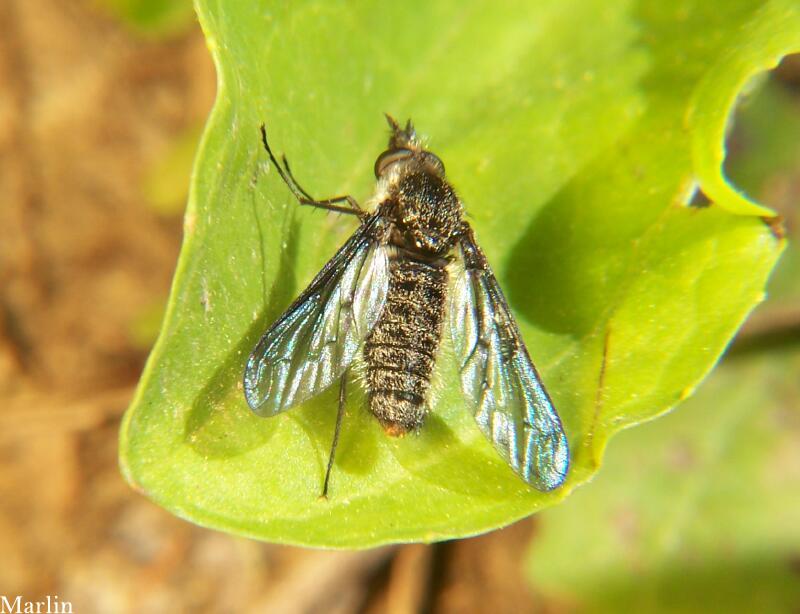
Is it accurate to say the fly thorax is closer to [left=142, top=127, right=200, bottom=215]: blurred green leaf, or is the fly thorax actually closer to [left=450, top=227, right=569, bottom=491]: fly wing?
[left=450, top=227, right=569, bottom=491]: fly wing

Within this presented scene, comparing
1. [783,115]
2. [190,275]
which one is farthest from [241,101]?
[783,115]

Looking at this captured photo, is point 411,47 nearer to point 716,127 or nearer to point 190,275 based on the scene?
point 716,127

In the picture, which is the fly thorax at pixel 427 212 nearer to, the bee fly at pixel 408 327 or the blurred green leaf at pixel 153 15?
the bee fly at pixel 408 327

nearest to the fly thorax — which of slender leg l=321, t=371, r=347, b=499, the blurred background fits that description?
slender leg l=321, t=371, r=347, b=499

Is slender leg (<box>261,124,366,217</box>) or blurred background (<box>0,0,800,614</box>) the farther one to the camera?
blurred background (<box>0,0,800,614</box>)

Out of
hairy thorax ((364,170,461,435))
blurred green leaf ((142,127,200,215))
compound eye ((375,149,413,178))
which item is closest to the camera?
hairy thorax ((364,170,461,435))

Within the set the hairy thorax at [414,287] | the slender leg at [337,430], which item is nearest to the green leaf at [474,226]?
the slender leg at [337,430]
